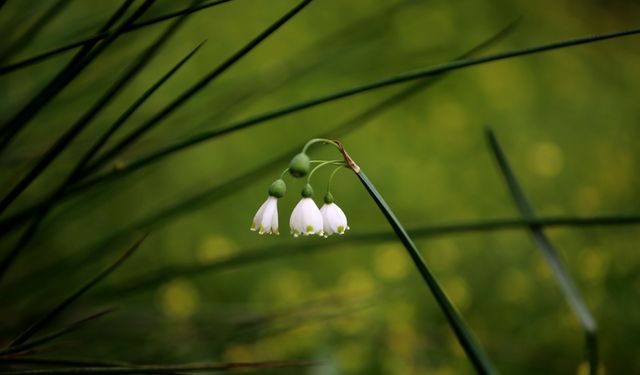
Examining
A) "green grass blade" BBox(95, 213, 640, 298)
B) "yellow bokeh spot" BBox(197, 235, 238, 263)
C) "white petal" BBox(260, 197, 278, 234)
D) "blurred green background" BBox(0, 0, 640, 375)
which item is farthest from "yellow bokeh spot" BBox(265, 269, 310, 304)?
"white petal" BBox(260, 197, 278, 234)

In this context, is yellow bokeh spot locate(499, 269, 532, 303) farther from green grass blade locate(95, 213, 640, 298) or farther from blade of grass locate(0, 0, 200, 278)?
blade of grass locate(0, 0, 200, 278)

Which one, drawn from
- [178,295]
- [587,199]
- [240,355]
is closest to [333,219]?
[240,355]

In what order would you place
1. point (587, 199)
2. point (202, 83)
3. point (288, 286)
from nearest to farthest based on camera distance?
point (202, 83) → point (288, 286) → point (587, 199)

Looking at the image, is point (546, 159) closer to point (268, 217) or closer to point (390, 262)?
point (390, 262)

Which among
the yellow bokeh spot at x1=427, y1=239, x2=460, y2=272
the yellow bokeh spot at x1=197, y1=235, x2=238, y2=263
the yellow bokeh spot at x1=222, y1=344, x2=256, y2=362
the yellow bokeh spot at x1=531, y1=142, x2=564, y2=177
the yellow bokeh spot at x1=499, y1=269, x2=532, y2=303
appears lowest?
the yellow bokeh spot at x1=222, y1=344, x2=256, y2=362

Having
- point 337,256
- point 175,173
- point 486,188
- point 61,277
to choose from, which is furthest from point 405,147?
point 61,277

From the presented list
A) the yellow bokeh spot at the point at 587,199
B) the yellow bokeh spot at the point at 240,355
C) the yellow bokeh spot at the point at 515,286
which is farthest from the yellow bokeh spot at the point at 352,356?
the yellow bokeh spot at the point at 587,199
